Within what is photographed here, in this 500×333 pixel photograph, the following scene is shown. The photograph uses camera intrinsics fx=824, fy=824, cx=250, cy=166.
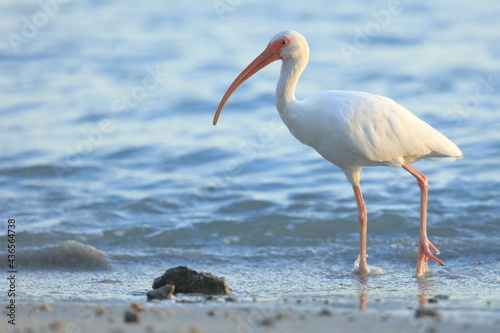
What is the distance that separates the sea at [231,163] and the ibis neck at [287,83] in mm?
1938

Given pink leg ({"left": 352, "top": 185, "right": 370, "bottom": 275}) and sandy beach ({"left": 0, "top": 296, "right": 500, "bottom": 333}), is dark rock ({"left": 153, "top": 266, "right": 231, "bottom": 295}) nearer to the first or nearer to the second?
sandy beach ({"left": 0, "top": 296, "right": 500, "bottom": 333})

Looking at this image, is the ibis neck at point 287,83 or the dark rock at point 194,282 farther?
the ibis neck at point 287,83

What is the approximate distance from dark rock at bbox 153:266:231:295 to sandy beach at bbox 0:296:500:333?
1.92ft

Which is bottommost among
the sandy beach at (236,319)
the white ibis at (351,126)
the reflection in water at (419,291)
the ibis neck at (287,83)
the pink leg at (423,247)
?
the sandy beach at (236,319)

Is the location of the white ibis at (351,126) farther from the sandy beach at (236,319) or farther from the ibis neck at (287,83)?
the sandy beach at (236,319)

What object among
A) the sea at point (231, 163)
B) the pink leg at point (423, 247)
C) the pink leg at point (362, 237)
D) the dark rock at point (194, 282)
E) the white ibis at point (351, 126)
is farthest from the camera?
the sea at point (231, 163)

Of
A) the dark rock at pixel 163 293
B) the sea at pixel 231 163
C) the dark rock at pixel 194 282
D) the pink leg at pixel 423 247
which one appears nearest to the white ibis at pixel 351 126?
the pink leg at pixel 423 247

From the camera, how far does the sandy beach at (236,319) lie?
596 cm

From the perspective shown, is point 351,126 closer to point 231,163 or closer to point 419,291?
point 419,291

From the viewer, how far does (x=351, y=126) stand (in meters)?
8.78

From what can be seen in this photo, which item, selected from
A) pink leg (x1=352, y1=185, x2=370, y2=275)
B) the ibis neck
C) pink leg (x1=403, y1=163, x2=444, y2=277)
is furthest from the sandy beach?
the ibis neck

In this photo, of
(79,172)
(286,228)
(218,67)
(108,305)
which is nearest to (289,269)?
(286,228)

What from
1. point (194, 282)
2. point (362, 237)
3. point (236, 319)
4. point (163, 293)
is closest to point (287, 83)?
point (362, 237)

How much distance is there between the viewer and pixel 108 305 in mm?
7062
